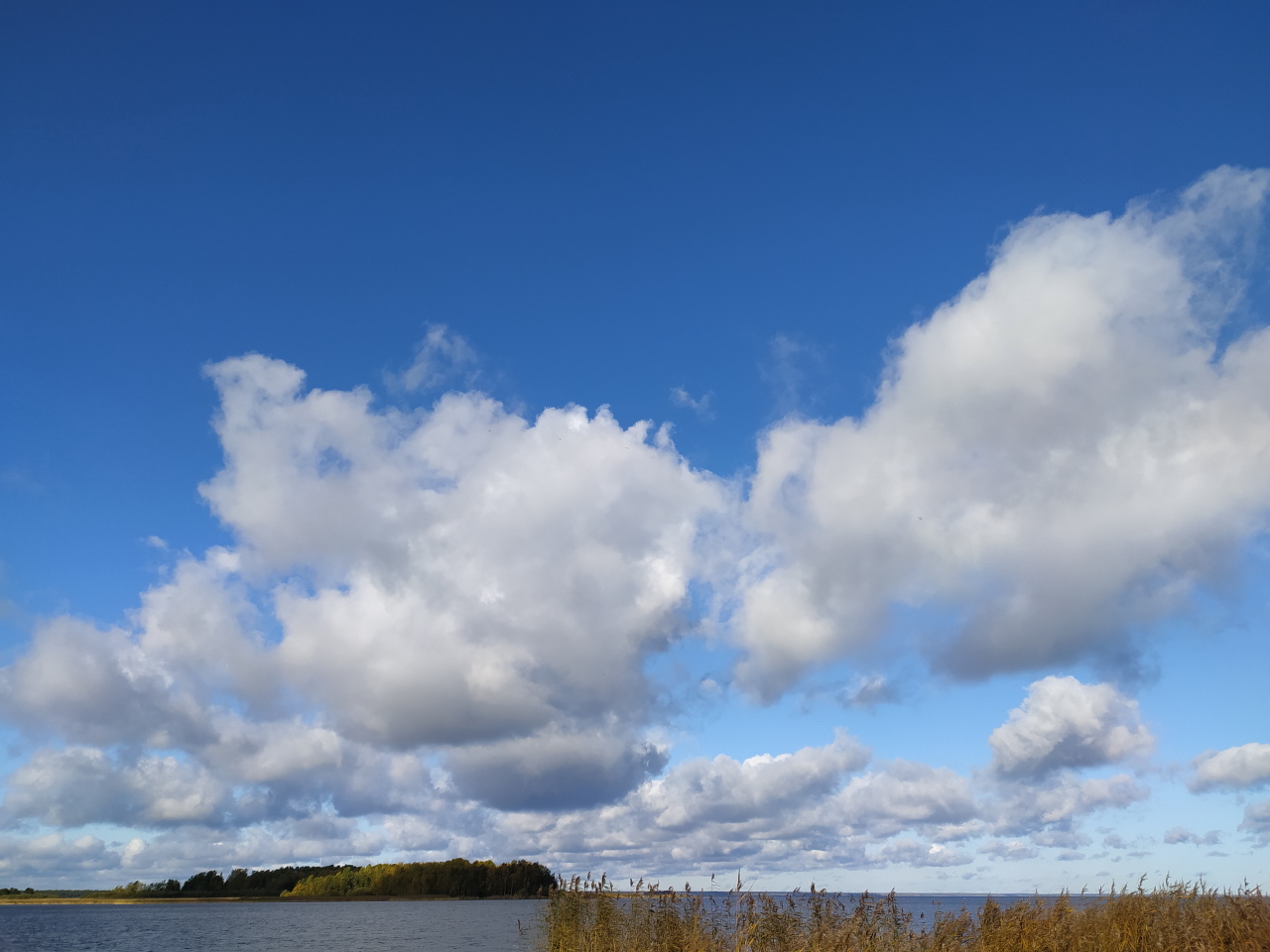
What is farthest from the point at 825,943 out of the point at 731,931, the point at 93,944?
the point at 93,944

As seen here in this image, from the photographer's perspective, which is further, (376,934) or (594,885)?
(376,934)

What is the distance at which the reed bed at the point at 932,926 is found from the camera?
1678 cm

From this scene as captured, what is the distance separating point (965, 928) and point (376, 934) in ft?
308

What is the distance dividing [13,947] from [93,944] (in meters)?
9.41

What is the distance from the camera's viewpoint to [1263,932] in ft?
53.0

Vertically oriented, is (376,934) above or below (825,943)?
below

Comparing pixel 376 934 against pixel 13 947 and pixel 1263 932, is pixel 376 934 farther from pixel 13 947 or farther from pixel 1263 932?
pixel 1263 932

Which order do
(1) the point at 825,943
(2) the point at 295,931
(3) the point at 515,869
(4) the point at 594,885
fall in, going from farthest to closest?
(3) the point at 515,869 → (2) the point at 295,931 → (4) the point at 594,885 → (1) the point at 825,943

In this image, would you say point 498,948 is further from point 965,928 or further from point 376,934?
point 965,928

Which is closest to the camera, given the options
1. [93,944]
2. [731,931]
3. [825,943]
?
[825,943]

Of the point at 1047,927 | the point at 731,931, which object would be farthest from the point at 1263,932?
the point at 731,931

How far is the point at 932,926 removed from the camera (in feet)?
62.9

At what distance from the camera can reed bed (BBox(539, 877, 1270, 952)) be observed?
55.1 ft

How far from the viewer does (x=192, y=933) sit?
10775cm
